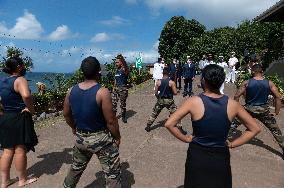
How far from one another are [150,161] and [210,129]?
11.9 ft

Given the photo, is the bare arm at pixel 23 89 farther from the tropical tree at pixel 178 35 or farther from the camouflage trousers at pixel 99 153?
the tropical tree at pixel 178 35

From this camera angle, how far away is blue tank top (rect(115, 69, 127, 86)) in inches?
398

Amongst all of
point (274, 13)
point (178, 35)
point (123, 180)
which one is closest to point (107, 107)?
point (123, 180)

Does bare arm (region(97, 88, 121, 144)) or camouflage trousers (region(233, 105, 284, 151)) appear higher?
bare arm (region(97, 88, 121, 144))

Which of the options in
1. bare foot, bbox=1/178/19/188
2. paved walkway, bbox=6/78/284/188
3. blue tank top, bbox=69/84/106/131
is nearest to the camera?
blue tank top, bbox=69/84/106/131

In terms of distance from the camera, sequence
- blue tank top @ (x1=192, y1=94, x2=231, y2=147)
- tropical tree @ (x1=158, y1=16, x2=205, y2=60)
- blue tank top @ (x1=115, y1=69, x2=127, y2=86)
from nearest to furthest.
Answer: blue tank top @ (x1=192, y1=94, x2=231, y2=147) < blue tank top @ (x1=115, y1=69, x2=127, y2=86) < tropical tree @ (x1=158, y1=16, x2=205, y2=60)

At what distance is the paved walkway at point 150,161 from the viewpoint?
243 inches

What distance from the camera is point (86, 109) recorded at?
4.28 metres

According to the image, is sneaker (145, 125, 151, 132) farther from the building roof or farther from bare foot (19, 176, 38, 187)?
the building roof

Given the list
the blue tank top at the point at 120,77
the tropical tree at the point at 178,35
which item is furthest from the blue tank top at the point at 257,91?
the tropical tree at the point at 178,35

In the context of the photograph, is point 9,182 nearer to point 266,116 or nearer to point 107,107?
point 107,107

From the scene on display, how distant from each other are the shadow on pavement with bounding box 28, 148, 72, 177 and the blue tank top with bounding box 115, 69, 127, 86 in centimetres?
290

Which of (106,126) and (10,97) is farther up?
(10,97)

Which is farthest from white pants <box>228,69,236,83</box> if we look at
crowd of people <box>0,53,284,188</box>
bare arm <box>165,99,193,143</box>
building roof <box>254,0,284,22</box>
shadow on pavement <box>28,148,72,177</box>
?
bare arm <box>165,99,193,143</box>
